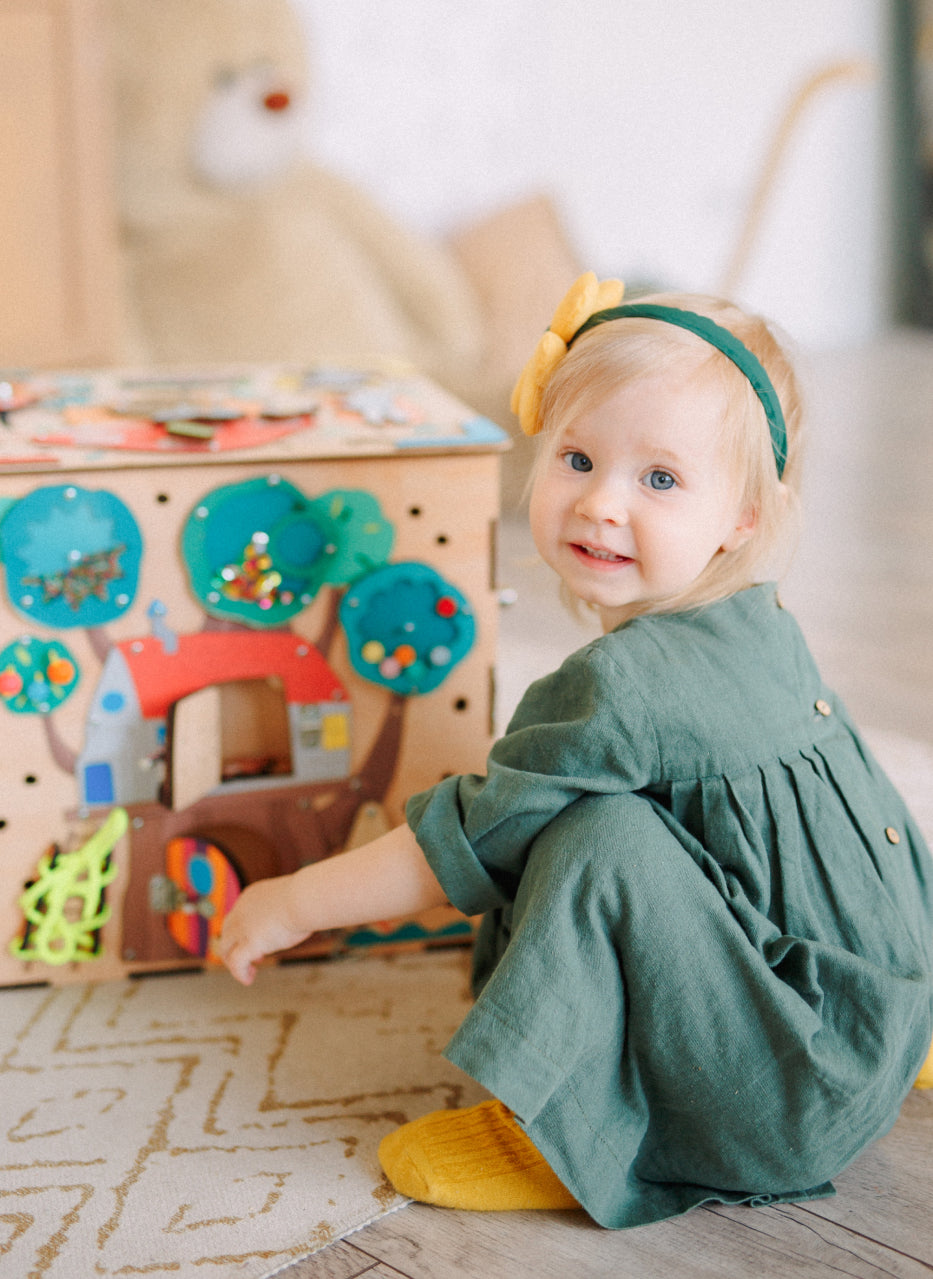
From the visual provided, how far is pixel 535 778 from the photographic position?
75 centimetres

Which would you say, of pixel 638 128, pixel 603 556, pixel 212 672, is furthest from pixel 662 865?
pixel 638 128

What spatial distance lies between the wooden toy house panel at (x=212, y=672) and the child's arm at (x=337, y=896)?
0.14 metres

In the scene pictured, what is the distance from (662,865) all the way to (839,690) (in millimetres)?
917

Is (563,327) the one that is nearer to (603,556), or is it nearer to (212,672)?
(603,556)

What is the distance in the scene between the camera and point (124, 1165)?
813 millimetres

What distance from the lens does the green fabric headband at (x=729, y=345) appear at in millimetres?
775

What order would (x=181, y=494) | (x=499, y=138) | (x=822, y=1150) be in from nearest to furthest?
1. (x=822, y=1150)
2. (x=181, y=494)
3. (x=499, y=138)

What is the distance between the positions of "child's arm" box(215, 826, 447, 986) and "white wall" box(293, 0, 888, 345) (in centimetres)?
240

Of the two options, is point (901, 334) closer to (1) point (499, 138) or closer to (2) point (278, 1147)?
(1) point (499, 138)

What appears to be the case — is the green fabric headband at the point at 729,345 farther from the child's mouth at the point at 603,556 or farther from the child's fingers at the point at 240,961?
the child's fingers at the point at 240,961

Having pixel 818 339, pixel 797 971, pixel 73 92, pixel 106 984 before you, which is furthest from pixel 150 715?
pixel 818 339

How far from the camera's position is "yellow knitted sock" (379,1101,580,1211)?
0.78m

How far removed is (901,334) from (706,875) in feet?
13.7

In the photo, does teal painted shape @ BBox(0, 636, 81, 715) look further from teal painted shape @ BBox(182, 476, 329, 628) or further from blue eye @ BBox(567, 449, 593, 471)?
blue eye @ BBox(567, 449, 593, 471)
